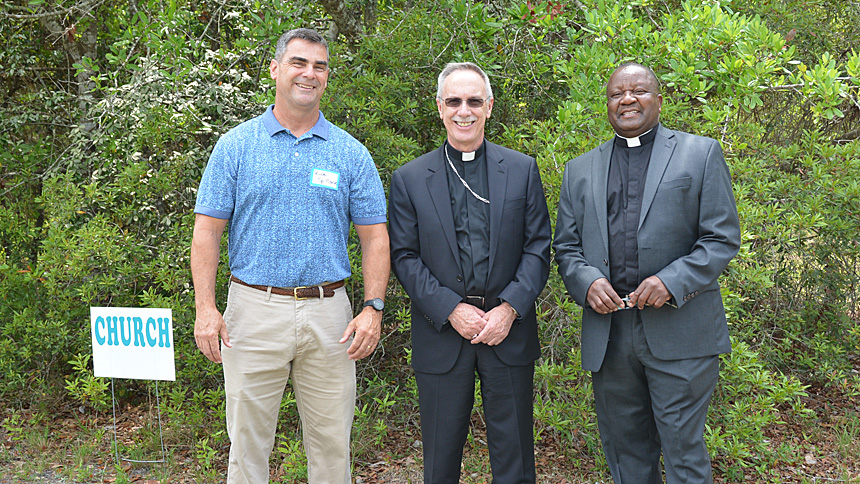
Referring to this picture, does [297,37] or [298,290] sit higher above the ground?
[297,37]

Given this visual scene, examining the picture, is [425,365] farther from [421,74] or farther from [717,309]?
[421,74]

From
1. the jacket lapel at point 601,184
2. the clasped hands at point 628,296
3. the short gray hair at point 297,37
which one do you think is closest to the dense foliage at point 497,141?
the jacket lapel at point 601,184

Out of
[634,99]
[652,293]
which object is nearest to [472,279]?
[652,293]

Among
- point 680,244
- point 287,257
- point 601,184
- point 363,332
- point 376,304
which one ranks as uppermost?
point 601,184

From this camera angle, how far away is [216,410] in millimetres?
4949

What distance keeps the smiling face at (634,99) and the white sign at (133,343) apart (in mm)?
2934

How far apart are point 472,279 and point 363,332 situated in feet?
1.86

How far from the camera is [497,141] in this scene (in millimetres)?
4898

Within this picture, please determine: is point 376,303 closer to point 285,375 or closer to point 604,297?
point 285,375

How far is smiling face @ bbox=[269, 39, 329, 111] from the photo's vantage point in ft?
10.3

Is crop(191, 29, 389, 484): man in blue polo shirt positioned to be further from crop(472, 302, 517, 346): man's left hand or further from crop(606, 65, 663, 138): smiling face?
crop(606, 65, 663, 138): smiling face

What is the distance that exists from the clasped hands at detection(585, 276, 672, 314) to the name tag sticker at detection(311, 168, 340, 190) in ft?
4.10

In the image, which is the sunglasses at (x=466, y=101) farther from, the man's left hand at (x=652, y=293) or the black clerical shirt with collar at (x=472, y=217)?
the man's left hand at (x=652, y=293)

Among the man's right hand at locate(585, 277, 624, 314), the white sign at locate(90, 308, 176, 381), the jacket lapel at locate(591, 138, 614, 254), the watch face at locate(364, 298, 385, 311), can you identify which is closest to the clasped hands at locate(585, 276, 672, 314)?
the man's right hand at locate(585, 277, 624, 314)
